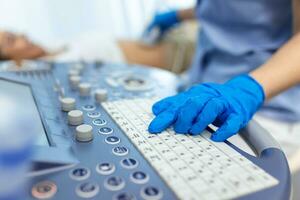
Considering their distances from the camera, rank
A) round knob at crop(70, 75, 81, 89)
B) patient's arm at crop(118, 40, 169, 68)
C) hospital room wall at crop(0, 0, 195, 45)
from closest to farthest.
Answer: round knob at crop(70, 75, 81, 89) → patient's arm at crop(118, 40, 169, 68) → hospital room wall at crop(0, 0, 195, 45)

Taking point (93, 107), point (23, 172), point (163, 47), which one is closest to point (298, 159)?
point (93, 107)

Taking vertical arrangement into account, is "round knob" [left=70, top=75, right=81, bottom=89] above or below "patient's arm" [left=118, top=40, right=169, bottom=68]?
above

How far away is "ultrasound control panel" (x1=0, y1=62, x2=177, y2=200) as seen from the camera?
1.12ft

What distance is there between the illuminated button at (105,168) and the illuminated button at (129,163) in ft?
0.04

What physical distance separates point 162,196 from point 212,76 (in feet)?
1.97

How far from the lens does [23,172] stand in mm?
335

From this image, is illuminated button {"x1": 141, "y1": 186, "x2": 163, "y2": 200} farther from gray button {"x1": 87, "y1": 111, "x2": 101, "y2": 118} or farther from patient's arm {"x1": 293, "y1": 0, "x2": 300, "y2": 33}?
patient's arm {"x1": 293, "y1": 0, "x2": 300, "y2": 33}

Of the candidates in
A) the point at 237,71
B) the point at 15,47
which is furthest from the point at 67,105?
the point at 15,47

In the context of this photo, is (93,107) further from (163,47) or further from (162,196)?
(163,47)

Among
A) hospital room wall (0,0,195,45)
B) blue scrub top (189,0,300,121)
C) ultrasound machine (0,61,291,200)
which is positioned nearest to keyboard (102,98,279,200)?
ultrasound machine (0,61,291,200)

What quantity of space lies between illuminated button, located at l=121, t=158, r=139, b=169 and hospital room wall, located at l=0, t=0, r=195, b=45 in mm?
1488

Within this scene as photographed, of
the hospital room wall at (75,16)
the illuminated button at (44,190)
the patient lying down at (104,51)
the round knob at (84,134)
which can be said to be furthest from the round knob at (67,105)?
the hospital room wall at (75,16)

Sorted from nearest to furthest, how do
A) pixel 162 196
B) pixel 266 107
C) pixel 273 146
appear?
pixel 162 196, pixel 273 146, pixel 266 107

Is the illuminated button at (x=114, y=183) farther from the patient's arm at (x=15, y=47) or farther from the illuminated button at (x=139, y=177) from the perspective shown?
the patient's arm at (x=15, y=47)
